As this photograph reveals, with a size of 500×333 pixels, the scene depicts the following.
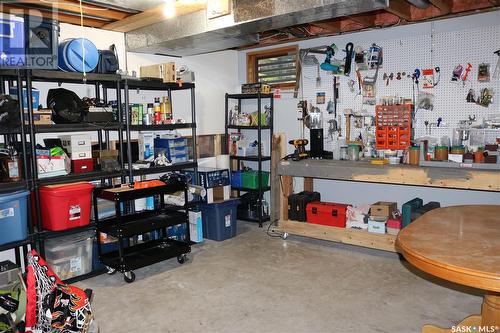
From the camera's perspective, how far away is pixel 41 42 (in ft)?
11.9

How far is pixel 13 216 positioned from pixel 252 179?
9.74 feet

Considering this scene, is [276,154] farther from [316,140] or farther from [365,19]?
[365,19]

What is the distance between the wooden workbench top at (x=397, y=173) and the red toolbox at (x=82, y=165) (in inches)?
82.9

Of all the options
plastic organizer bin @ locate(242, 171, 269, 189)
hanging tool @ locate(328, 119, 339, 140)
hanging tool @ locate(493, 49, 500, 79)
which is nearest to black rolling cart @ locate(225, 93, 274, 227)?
plastic organizer bin @ locate(242, 171, 269, 189)

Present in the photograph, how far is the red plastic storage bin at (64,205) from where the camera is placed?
3500 millimetres

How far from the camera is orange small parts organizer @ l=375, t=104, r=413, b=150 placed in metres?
4.56

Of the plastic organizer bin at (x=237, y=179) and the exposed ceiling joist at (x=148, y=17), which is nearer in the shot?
the exposed ceiling joist at (x=148, y=17)

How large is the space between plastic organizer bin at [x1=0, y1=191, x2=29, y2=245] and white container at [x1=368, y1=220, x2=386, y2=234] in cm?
325

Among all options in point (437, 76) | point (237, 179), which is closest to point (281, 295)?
point (237, 179)

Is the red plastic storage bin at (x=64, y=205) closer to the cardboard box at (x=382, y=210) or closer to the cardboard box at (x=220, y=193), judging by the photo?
the cardboard box at (x=220, y=193)

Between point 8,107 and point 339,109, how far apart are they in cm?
357

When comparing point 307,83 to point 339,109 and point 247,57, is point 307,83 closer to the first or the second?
point 339,109

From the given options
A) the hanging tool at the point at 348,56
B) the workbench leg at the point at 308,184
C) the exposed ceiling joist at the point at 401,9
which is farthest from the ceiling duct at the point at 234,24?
the workbench leg at the point at 308,184

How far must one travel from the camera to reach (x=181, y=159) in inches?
186
